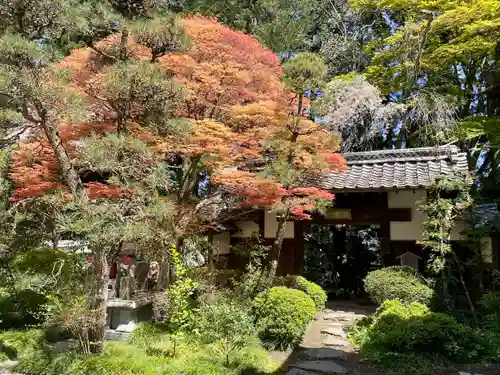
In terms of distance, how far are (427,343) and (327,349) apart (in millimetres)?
1782

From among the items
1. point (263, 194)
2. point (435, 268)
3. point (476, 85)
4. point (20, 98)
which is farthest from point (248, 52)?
point (476, 85)

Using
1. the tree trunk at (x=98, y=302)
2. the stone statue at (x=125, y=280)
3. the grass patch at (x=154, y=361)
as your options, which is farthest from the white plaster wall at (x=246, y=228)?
the tree trunk at (x=98, y=302)

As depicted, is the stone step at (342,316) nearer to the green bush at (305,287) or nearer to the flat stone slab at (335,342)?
the green bush at (305,287)

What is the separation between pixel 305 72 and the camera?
7.96 metres

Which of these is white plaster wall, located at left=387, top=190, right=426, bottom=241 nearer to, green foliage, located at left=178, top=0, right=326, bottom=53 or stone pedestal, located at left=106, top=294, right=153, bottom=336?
stone pedestal, located at left=106, top=294, right=153, bottom=336

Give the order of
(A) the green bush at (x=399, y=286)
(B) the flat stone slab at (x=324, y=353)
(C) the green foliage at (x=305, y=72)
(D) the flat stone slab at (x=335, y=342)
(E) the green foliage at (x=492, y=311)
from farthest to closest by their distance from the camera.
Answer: (A) the green bush at (x=399, y=286), (C) the green foliage at (x=305, y=72), (D) the flat stone slab at (x=335, y=342), (E) the green foliage at (x=492, y=311), (B) the flat stone slab at (x=324, y=353)

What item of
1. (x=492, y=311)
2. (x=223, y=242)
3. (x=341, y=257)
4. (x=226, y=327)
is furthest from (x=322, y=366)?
(x=341, y=257)

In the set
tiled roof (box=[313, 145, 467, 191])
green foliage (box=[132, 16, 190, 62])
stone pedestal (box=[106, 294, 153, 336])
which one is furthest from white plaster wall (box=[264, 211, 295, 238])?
green foliage (box=[132, 16, 190, 62])

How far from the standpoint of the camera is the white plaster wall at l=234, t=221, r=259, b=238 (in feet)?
40.7

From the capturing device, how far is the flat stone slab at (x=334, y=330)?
8297 mm

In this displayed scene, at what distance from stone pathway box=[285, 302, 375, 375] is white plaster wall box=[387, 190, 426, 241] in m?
2.12

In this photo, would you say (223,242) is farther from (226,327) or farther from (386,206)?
(226,327)

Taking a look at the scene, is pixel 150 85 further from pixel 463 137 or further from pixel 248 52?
pixel 463 137

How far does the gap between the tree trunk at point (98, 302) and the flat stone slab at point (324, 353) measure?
11.1 ft
